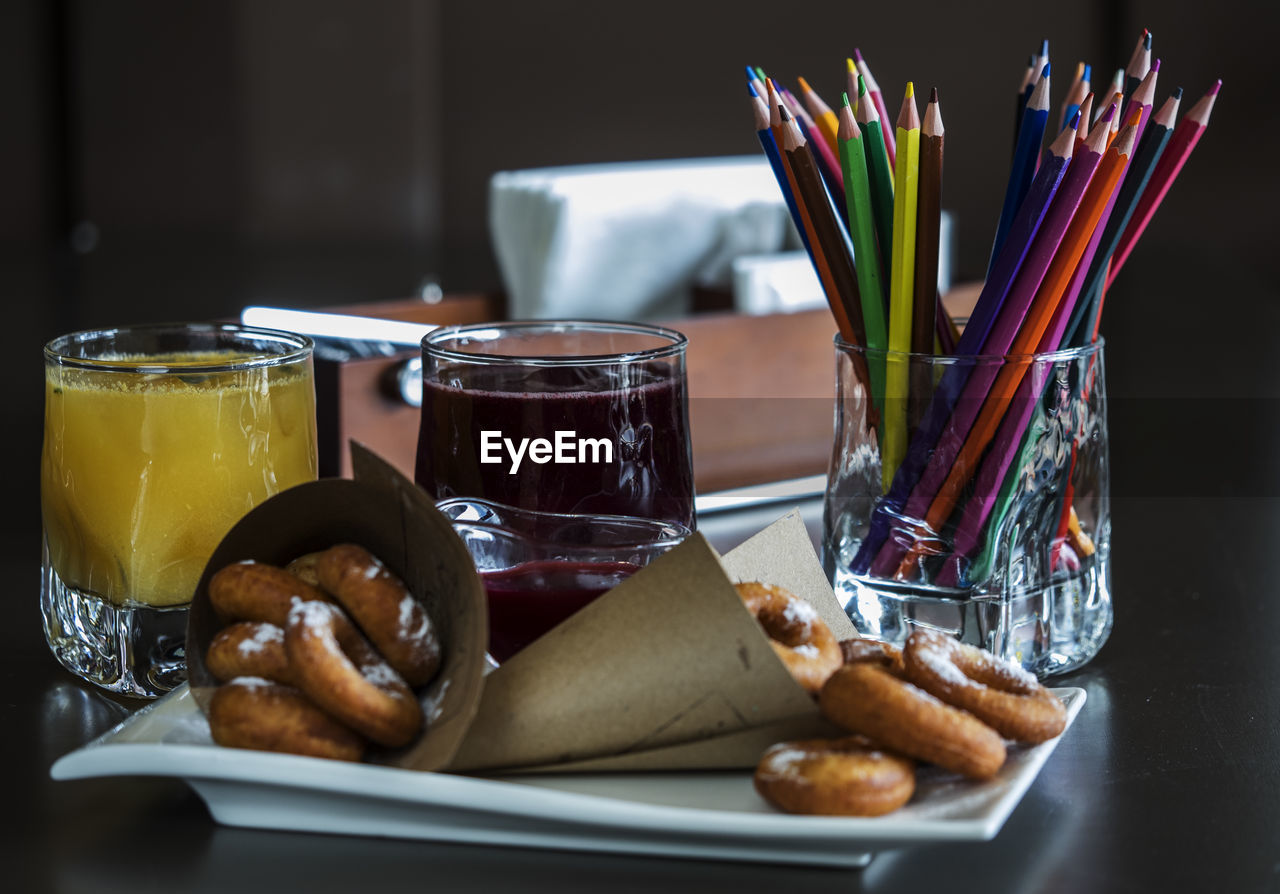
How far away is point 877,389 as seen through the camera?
52cm

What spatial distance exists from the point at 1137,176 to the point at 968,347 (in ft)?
0.29

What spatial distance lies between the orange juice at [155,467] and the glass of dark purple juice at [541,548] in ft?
0.24

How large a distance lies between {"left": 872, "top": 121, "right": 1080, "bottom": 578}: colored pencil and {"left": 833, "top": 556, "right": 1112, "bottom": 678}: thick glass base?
0.01 meters

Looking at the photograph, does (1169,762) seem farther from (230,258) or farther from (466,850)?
(230,258)

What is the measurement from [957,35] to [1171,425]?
9.57 feet

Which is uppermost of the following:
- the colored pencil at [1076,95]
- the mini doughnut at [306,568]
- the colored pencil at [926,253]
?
the colored pencil at [1076,95]

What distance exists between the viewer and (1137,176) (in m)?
0.50

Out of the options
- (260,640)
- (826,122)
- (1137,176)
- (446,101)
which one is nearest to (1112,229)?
(1137,176)

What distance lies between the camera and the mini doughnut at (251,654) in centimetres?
39

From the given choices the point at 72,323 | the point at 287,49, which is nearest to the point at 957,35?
the point at 287,49

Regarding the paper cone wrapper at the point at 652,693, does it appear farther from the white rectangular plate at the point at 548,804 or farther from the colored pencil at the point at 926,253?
the colored pencil at the point at 926,253

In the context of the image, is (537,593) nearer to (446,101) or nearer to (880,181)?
(880,181)

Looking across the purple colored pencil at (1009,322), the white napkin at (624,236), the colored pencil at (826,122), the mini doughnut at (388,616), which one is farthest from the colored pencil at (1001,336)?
the white napkin at (624,236)

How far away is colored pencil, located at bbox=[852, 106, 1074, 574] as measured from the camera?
0.48 m
